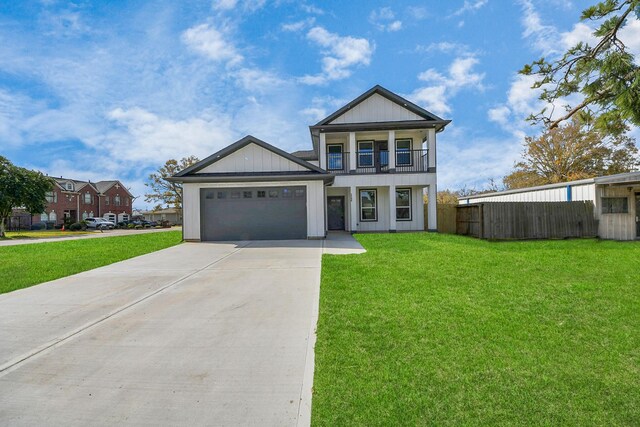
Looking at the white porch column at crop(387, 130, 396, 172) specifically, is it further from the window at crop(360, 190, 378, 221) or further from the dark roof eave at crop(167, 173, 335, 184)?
the dark roof eave at crop(167, 173, 335, 184)

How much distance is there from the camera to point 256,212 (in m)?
14.3

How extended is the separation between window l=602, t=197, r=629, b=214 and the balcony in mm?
8232

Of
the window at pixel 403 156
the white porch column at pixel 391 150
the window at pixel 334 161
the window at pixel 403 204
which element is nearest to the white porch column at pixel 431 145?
the window at pixel 403 156

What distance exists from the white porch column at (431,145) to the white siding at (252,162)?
751 centimetres

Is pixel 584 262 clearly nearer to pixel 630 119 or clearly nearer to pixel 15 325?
pixel 630 119

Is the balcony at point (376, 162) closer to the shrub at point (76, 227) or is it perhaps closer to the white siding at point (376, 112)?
the white siding at point (376, 112)

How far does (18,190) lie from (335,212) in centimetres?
2534

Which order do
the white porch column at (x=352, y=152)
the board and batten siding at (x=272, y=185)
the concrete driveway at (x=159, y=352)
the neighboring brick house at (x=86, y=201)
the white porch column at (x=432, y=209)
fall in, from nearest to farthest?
the concrete driveway at (x=159, y=352) < the board and batten siding at (x=272, y=185) < the white porch column at (x=432, y=209) < the white porch column at (x=352, y=152) < the neighboring brick house at (x=86, y=201)

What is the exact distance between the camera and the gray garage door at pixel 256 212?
560 inches

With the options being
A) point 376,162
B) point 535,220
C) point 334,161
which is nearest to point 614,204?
point 535,220

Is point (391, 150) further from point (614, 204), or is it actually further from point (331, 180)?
point (614, 204)

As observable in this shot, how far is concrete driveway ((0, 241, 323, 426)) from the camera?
2628mm

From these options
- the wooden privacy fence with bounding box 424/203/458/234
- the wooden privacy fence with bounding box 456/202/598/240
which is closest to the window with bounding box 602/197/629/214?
the wooden privacy fence with bounding box 456/202/598/240

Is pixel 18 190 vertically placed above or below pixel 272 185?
above
